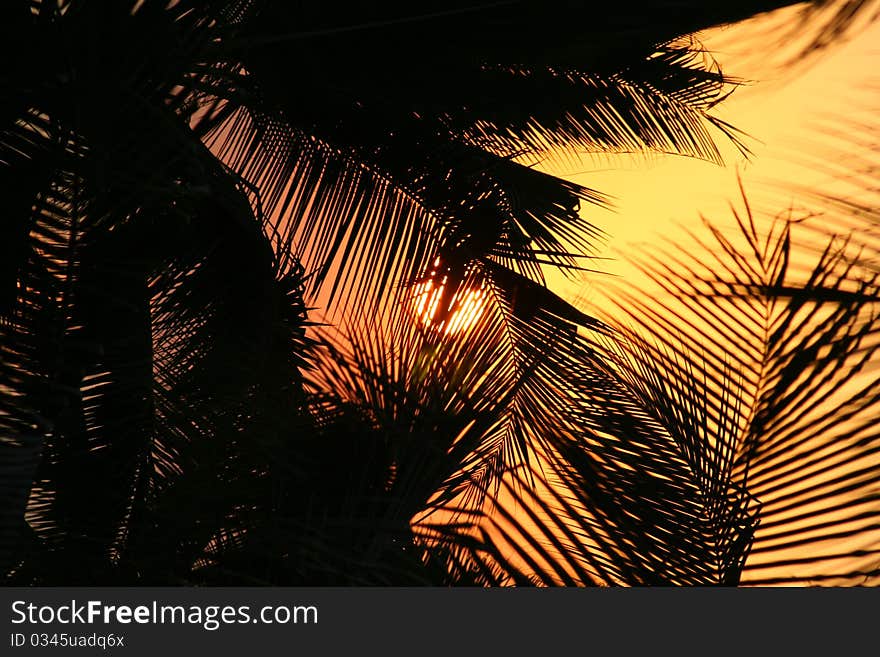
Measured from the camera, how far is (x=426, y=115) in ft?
8.68

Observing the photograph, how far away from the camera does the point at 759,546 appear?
70.6 inches

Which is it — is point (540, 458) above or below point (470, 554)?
above

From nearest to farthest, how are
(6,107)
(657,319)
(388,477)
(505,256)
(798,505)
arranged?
(6,107) → (388,477) → (798,505) → (657,319) → (505,256)

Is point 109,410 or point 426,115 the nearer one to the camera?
point 109,410

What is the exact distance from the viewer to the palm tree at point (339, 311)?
1.02 m

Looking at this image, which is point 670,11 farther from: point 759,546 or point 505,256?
A: point 759,546

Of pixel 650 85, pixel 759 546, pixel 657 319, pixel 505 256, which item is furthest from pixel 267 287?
→ pixel 759 546

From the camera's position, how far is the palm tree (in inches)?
40.1

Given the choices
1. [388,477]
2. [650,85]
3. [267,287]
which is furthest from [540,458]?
[650,85]

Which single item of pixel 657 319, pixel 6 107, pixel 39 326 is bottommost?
pixel 39 326

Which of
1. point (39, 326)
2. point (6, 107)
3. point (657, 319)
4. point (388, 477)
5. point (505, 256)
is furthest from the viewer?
point (505, 256)

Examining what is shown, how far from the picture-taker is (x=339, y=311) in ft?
9.17

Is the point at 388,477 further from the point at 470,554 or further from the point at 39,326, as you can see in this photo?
the point at 39,326

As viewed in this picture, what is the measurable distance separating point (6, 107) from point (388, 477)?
832mm
